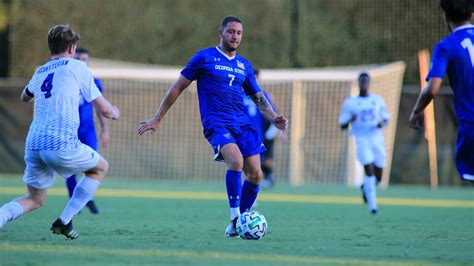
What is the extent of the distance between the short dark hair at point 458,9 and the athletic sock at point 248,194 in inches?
113

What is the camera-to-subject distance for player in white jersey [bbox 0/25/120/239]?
752 centimetres

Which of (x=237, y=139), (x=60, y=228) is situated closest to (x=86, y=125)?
(x=237, y=139)

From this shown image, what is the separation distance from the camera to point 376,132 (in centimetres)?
1404

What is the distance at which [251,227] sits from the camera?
8188mm

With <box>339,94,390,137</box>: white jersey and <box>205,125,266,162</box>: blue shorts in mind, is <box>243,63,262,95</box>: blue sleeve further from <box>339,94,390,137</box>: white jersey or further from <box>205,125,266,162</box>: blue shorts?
<box>339,94,390,137</box>: white jersey

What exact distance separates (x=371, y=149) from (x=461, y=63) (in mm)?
7014

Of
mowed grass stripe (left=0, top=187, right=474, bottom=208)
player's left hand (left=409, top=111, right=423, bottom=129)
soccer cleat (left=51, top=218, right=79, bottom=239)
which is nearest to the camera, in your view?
player's left hand (left=409, top=111, right=423, bottom=129)

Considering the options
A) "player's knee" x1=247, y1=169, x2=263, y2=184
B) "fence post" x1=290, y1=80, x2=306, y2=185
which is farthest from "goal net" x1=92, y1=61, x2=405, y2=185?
"player's knee" x1=247, y1=169, x2=263, y2=184

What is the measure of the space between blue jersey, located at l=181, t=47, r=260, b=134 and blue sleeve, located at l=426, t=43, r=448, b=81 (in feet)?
7.87

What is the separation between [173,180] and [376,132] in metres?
10.9

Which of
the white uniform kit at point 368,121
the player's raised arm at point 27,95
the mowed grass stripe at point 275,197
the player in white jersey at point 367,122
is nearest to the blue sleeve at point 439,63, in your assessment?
the player's raised arm at point 27,95

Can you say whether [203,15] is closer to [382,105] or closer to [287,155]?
[287,155]

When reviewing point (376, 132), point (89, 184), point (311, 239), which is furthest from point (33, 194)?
point (376, 132)

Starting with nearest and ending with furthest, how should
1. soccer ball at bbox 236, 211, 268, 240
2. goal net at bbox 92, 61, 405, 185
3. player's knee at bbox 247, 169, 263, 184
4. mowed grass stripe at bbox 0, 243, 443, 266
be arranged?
1. mowed grass stripe at bbox 0, 243, 443, 266
2. soccer ball at bbox 236, 211, 268, 240
3. player's knee at bbox 247, 169, 263, 184
4. goal net at bbox 92, 61, 405, 185
